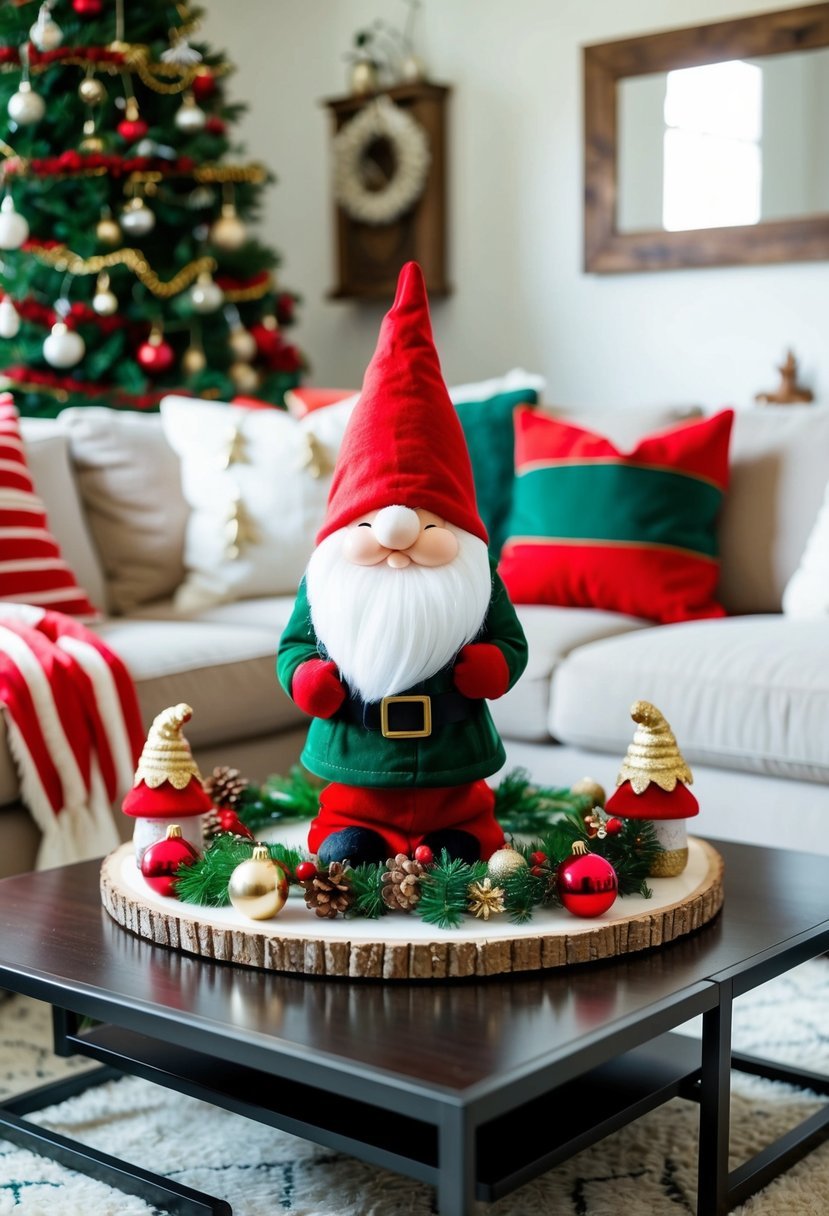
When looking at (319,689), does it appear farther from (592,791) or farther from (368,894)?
(592,791)

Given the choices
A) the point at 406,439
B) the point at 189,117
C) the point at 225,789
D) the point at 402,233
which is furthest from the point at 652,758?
the point at 402,233

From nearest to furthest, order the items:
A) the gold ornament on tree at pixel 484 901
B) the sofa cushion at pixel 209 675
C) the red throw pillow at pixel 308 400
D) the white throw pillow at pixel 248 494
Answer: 1. the gold ornament on tree at pixel 484 901
2. the sofa cushion at pixel 209 675
3. the white throw pillow at pixel 248 494
4. the red throw pillow at pixel 308 400

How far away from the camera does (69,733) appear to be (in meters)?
2.12

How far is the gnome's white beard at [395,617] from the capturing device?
140cm

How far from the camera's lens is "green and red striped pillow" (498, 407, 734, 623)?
269 centimetres

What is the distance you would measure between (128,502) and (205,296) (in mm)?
904

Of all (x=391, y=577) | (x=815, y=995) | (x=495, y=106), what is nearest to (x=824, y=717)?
(x=815, y=995)

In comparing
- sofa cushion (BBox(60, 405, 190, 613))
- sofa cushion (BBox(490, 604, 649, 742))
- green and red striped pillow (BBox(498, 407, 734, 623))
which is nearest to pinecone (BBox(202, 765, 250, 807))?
sofa cushion (BBox(490, 604, 649, 742))

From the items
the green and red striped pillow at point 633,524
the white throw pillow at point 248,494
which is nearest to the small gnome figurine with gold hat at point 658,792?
the green and red striped pillow at point 633,524

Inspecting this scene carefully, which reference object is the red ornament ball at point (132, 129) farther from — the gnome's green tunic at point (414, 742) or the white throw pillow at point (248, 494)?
the gnome's green tunic at point (414, 742)

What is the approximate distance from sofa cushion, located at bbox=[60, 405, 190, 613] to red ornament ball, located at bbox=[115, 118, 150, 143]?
37.2 inches

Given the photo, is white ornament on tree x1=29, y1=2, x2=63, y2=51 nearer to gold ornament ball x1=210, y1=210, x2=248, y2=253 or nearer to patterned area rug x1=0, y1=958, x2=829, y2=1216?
gold ornament ball x1=210, y1=210, x2=248, y2=253

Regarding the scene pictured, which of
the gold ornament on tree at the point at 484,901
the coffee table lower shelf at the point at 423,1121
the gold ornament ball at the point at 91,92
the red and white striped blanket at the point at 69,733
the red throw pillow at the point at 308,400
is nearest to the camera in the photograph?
the coffee table lower shelf at the point at 423,1121

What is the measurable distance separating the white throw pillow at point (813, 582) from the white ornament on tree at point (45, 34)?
220 cm
